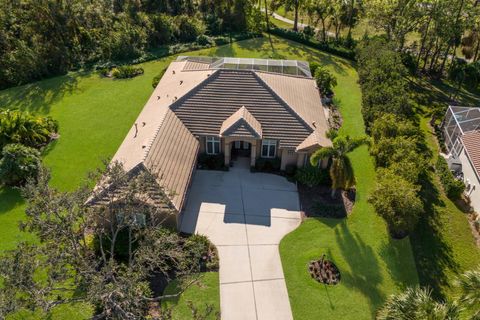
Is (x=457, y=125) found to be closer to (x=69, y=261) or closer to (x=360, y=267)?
(x=360, y=267)

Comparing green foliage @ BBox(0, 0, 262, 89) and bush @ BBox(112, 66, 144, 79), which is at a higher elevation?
green foliage @ BBox(0, 0, 262, 89)

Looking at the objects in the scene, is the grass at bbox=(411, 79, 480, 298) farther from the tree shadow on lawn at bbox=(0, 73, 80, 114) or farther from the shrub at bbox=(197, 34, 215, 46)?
the tree shadow on lawn at bbox=(0, 73, 80, 114)

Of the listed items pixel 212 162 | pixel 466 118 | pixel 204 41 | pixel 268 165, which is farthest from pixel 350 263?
pixel 204 41

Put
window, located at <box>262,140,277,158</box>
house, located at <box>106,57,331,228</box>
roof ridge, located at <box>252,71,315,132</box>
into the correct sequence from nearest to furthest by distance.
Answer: house, located at <box>106,57,331,228</box>
roof ridge, located at <box>252,71,315,132</box>
window, located at <box>262,140,277,158</box>

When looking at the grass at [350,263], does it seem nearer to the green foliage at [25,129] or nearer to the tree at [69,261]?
the tree at [69,261]

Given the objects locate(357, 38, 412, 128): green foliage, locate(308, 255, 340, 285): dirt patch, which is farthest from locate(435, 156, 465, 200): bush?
locate(308, 255, 340, 285): dirt patch
